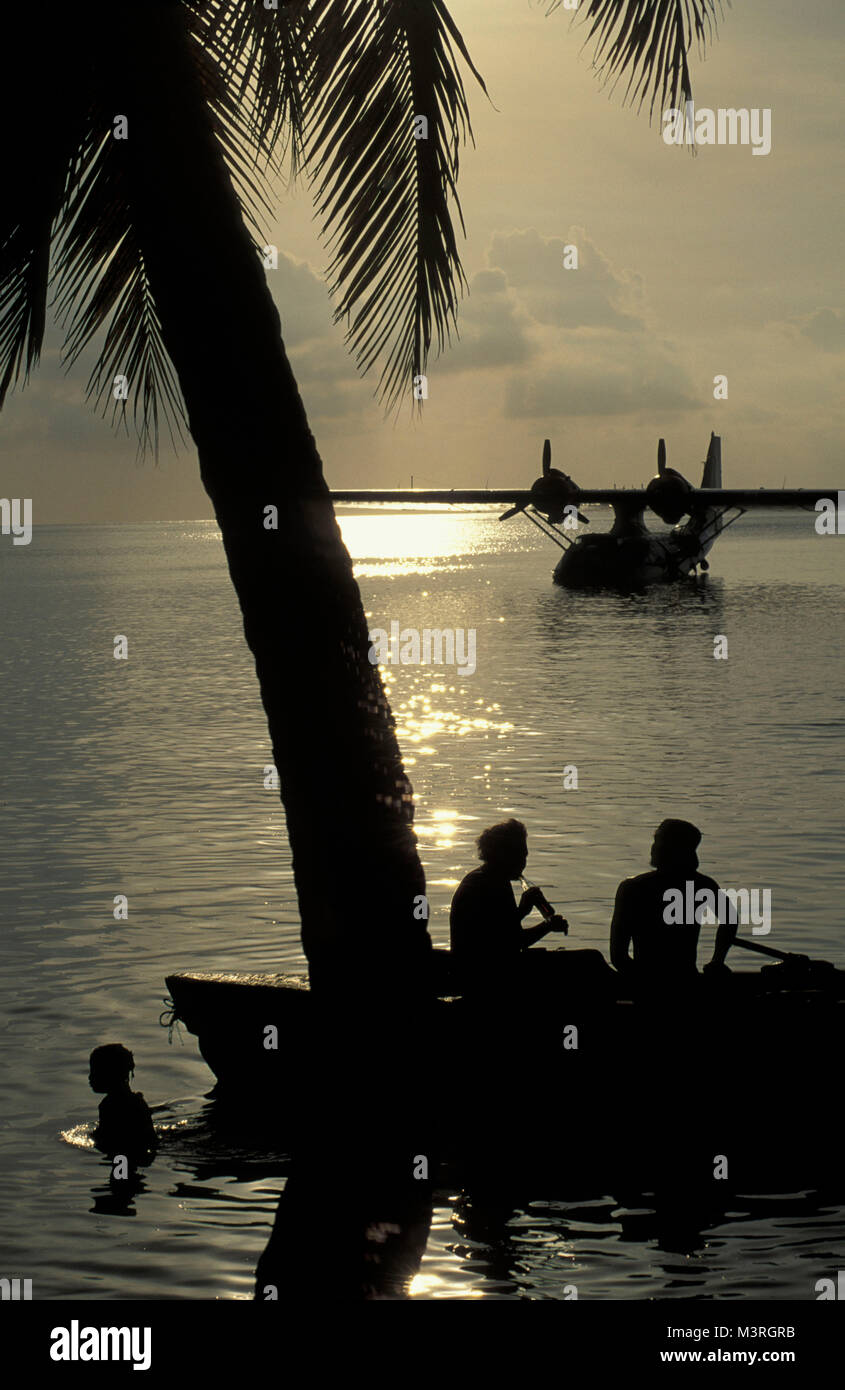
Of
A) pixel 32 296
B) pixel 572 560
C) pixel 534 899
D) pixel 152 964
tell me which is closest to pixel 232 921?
pixel 152 964

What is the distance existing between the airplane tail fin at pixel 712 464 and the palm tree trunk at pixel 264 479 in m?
83.3

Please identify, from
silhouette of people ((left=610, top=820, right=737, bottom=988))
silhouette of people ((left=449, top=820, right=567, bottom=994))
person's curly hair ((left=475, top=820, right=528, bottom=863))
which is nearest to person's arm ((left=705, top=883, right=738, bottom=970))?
silhouette of people ((left=610, top=820, right=737, bottom=988))

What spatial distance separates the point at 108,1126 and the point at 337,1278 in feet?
12.1

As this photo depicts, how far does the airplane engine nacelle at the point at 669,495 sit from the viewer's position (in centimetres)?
5191

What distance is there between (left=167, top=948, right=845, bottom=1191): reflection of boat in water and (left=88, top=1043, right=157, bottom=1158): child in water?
1.54 meters

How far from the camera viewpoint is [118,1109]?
352 inches

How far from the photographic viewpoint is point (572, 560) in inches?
2891

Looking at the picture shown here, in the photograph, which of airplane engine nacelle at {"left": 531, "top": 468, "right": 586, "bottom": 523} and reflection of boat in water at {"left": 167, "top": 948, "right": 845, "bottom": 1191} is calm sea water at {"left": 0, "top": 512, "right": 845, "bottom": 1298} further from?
airplane engine nacelle at {"left": 531, "top": 468, "right": 586, "bottom": 523}

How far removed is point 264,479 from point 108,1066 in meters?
4.77

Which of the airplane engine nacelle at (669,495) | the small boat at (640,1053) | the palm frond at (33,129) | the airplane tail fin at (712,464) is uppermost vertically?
the airplane tail fin at (712,464)

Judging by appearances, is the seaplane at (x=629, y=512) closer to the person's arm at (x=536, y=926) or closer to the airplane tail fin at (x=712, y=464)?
the airplane tail fin at (x=712, y=464)

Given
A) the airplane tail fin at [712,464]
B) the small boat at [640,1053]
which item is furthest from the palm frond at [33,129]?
the airplane tail fin at [712,464]

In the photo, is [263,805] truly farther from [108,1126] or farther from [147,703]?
[147,703]

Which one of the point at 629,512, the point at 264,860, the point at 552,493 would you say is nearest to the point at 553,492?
the point at 552,493
